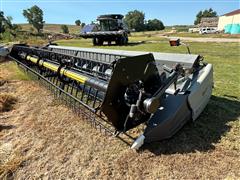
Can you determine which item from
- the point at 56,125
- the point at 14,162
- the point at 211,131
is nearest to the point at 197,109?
the point at 211,131

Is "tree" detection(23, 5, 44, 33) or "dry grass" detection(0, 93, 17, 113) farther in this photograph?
"tree" detection(23, 5, 44, 33)

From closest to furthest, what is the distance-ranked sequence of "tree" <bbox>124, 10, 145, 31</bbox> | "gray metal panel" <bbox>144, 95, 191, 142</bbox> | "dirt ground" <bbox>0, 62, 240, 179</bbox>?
"dirt ground" <bbox>0, 62, 240, 179</bbox> < "gray metal panel" <bbox>144, 95, 191, 142</bbox> < "tree" <bbox>124, 10, 145, 31</bbox>

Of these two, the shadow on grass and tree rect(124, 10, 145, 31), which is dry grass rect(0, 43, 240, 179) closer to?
the shadow on grass

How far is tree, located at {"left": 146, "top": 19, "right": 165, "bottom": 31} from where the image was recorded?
277ft

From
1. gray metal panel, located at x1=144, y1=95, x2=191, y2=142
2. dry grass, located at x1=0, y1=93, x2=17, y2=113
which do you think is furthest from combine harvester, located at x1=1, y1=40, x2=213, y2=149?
dry grass, located at x1=0, y1=93, x2=17, y2=113

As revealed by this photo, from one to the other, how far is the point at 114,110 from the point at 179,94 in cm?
84

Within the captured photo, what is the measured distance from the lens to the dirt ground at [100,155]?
2244 mm

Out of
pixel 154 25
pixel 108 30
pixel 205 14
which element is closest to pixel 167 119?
pixel 108 30

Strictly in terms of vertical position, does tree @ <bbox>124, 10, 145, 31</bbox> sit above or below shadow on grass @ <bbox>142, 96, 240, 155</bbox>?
below

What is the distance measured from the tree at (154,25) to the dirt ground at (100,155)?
276 ft

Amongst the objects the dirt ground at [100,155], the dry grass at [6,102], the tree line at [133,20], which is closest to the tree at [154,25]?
the tree line at [133,20]

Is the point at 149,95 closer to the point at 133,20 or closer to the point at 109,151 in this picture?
the point at 109,151

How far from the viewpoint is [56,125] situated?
3.38 metres

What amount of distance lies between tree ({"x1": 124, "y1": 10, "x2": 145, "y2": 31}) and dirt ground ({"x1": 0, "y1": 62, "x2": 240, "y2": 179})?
82374 millimetres
